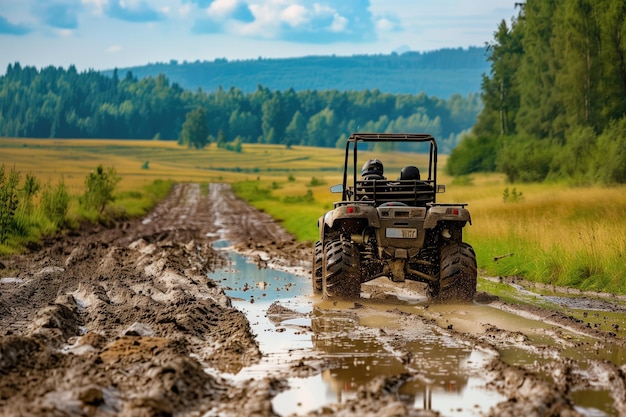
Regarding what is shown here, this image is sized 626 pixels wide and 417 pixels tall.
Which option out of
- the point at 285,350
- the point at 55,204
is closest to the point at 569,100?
the point at 55,204

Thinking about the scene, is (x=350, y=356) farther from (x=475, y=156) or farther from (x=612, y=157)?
(x=475, y=156)

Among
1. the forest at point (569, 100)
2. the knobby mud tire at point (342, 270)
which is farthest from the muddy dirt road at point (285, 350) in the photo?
the forest at point (569, 100)

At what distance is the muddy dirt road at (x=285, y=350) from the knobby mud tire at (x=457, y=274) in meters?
0.31

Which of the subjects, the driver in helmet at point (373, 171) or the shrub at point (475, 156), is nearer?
the driver in helmet at point (373, 171)

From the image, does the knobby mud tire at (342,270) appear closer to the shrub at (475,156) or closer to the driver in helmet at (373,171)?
the driver in helmet at (373,171)

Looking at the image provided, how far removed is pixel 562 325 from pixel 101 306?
19.6ft

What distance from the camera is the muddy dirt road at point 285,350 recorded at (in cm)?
790

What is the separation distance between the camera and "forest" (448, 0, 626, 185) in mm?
50062

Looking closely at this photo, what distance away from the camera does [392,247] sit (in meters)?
14.5

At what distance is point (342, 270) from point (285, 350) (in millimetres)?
3771

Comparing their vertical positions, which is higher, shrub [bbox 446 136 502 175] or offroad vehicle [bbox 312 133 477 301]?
offroad vehicle [bbox 312 133 477 301]

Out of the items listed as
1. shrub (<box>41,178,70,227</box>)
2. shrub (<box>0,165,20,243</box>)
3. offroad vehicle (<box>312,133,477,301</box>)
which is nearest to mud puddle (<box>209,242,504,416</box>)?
offroad vehicle (<box>312,133,477,301</box>)

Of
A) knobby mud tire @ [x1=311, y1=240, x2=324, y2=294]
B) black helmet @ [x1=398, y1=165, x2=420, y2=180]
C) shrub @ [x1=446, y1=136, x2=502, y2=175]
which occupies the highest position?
black helmet @ [x1=398, y1=165, x2=420, y2=180]

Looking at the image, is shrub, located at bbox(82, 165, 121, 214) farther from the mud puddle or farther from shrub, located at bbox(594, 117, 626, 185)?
the mud puddle
